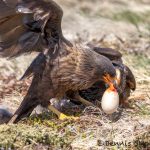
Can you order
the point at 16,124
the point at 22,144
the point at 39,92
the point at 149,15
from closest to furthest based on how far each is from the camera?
the point at 22,144
the point at 16,124
the point at 39,92
the point at 149,15

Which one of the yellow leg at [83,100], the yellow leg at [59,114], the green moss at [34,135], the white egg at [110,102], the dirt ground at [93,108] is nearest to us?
the green moss at [34,135]

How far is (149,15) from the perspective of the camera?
1471 cm

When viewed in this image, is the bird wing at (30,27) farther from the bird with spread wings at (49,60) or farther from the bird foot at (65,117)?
the bird foot at (65,117)

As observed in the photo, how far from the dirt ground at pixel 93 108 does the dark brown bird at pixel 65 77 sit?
7.7 inches

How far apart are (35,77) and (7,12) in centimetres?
97

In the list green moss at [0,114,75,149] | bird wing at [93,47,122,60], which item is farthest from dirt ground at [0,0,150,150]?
bird wing at [93,47,122,60]

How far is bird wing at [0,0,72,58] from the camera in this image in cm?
884

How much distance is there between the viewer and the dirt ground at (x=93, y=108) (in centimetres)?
819

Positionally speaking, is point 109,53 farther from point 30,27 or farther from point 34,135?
point 34,135

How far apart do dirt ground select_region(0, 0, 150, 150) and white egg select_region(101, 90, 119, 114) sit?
0.45 feet

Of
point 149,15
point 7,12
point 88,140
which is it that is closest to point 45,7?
point 7,12

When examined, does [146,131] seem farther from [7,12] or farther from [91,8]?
[91,8]

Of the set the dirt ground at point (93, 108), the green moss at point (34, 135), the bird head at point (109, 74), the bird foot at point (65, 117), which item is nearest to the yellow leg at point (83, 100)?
the dirt ground at point (93, 108)

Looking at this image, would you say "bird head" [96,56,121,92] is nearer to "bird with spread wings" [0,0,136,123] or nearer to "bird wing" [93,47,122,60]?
"bird with spread wings" [0,0,136,123]
